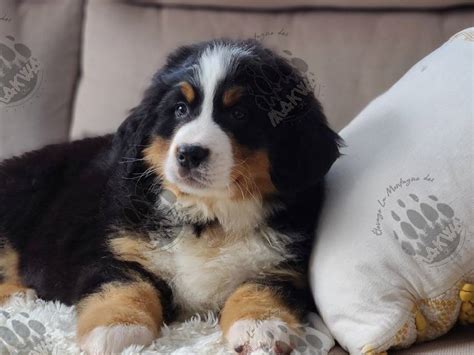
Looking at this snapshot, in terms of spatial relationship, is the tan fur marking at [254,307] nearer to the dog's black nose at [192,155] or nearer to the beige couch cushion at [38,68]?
the dog's black nose at [192,155]

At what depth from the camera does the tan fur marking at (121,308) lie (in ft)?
5.62

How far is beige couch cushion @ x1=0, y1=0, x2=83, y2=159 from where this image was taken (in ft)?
9.43

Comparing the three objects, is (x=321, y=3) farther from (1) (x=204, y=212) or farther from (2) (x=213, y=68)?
(1) (x=204, y=212)

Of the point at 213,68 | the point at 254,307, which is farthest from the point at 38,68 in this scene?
the point at 254,307

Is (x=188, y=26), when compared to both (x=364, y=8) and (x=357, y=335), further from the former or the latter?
(x=357, y=335)

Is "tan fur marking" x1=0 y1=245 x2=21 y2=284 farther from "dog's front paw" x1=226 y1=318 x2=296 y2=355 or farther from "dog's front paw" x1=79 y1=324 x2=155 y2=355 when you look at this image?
"dog's front paw" x1=226 y1=318 x2=296 y2=355

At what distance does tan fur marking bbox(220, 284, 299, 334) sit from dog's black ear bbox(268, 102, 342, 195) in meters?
0.29

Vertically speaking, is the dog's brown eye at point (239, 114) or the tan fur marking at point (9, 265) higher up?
the dog's brown eye at point (239, 114)

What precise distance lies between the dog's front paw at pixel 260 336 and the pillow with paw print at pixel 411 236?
0.46 feet

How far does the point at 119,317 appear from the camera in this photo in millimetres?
1715

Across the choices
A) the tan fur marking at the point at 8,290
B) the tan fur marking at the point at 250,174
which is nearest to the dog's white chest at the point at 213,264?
the tan fur marking at the point at 250,174

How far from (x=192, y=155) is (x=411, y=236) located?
23.6 inches

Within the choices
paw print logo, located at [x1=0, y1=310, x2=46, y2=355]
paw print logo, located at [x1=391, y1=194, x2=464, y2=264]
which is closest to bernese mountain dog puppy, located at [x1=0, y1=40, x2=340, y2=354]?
paw print logo, located at [x1=0, y1=310, x2=46, y2=355]

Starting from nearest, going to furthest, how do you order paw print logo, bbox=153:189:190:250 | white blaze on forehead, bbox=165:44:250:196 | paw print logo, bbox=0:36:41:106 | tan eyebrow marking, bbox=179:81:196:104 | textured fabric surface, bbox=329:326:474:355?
textured fabric surface, bbox=329:326:474:355 < white blaze on forehead, bbox=165:44:250:196 < tan eyebrow marking, bbox=179:81:196:104 < paw print logo, bbox=153:189:190:250 < paw print logo, bbox=0:36:41:106
